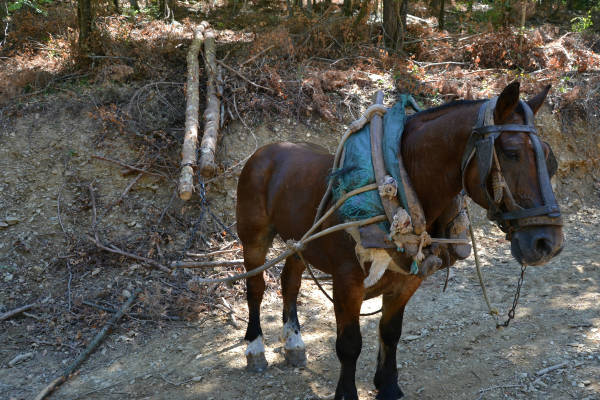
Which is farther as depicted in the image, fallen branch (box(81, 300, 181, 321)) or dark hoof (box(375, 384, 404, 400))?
fallen branch (box(81, 300, 181, 321))

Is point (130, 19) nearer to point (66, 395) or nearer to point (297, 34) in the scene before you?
point (297, 34)

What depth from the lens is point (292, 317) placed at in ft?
14.3

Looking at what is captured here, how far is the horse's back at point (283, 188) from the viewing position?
3572 mm

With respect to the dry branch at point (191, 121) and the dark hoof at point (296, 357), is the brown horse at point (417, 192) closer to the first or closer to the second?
the dark hoof at point (296, 357)

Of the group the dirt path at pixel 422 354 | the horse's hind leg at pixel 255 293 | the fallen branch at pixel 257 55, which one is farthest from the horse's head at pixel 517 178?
the fallen branch at pixel 257 55

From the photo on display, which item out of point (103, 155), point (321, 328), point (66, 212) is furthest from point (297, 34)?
point (321, 328)

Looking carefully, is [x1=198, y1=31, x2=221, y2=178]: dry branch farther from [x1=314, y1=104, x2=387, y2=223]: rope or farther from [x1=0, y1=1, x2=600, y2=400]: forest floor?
[x1=314, y1=104, x2=387, y2=223]: rope

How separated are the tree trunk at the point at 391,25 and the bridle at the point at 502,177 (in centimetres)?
666

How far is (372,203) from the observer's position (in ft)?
9.17

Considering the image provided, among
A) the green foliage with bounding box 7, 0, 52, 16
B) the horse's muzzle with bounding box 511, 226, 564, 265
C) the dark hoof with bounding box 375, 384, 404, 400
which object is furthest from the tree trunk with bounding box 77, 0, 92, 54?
the horse's muzzle with bounding box 511, 226, 564, 265

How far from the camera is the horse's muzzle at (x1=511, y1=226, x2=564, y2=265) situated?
226 cm

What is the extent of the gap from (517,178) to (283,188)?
1.89m

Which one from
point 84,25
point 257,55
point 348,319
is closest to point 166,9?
point 84,25

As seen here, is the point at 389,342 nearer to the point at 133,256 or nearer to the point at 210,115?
the point at 133,256
